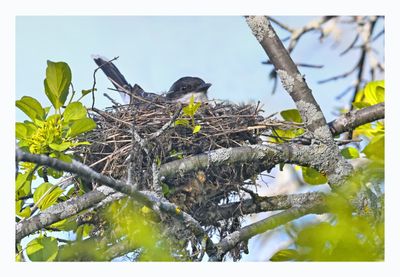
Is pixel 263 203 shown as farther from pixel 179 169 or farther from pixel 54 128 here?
pixel 54 128

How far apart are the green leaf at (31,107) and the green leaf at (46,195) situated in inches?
7.8

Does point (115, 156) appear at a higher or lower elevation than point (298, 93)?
lower

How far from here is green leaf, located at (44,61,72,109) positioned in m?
1.76

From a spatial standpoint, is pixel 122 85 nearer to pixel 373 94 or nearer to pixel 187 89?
pixel 187 89

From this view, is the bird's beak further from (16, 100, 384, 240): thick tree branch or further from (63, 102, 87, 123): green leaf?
(63, 102, 87, 123): green leaf

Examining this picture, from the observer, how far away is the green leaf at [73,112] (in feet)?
5.75

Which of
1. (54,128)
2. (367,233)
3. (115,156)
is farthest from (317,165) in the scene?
(367,233)

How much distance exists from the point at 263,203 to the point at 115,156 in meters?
0.50

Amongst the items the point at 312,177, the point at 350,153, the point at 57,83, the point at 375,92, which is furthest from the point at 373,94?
the point at 57,83

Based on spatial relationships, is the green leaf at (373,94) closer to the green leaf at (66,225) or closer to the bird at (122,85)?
the bird at (122,85)

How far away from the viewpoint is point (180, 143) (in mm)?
1956

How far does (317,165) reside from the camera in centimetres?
196
